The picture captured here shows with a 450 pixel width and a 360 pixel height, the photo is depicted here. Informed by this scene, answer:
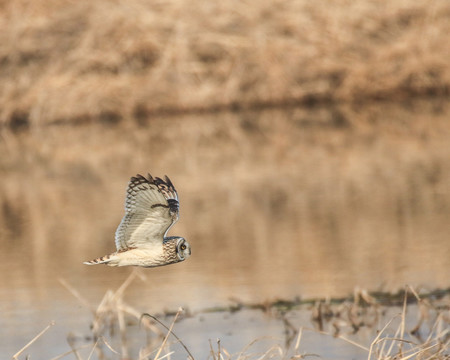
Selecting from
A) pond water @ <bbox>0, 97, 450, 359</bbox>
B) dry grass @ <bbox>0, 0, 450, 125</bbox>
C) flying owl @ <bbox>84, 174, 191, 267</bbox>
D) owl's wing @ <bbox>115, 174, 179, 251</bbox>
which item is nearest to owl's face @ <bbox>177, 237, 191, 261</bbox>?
flying owl @ <bbox>84, 174, 191, 267</bbox>

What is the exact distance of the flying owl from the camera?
4121mm

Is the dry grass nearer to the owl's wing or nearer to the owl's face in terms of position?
the owl's wing

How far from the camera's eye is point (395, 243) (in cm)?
1016

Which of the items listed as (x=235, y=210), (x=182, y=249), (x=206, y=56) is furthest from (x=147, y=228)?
(x=206, y=56)

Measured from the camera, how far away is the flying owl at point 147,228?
4.12 metres

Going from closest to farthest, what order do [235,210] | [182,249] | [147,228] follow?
[182,249], [147,228], [235,210]

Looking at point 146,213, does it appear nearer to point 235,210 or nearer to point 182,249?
A: point 182,249

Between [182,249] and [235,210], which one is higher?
[182,249]

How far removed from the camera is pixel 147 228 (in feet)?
13.9

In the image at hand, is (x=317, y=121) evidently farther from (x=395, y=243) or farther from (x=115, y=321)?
(x=115, y=321)

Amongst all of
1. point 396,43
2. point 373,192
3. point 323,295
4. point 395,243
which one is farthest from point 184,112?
point 323,295

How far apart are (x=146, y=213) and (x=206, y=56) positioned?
19670 millimetres

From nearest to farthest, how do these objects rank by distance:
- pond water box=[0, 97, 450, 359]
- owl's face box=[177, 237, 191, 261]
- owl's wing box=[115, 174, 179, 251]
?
owl's face box=[177, 237, 191, 261] → owl's wing box=[115, 174, 179, 251] → pond water box=[0, 97, 450, 359]

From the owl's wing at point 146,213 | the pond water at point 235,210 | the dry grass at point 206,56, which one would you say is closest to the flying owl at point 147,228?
the owl's wing at point 146,213
